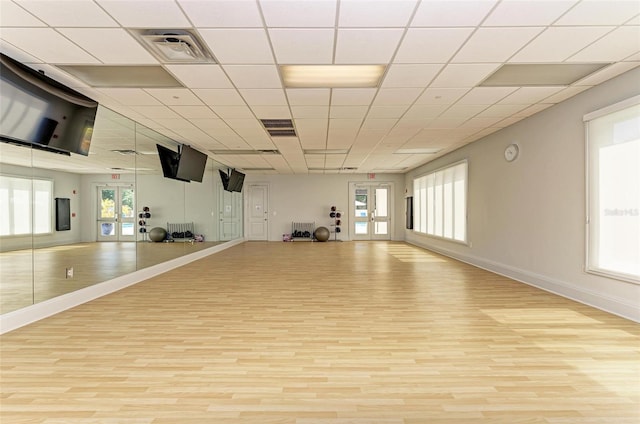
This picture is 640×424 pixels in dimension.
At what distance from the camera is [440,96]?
14.6 feet

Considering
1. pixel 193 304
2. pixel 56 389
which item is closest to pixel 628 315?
pixel 193 304

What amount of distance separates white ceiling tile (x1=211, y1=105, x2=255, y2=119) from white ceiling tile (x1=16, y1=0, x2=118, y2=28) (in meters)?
2.11

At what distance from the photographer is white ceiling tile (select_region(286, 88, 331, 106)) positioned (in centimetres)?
415

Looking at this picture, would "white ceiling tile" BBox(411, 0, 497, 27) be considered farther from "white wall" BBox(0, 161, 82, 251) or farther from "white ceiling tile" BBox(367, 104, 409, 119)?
"white wall" BBox(0, 161, 82, 251)

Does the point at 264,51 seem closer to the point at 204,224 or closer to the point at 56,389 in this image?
the point at 56,389

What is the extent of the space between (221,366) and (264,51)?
2.95m

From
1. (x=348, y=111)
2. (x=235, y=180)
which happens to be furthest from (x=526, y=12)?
(x=235, y=180)

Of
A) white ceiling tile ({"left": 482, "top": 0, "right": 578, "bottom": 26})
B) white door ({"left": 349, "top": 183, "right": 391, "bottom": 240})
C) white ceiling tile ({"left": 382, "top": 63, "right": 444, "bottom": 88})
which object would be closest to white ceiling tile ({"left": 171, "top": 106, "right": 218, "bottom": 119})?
white ceiling tile ({"left": 382, "top": 63, "right": 444, "bottom": 88})

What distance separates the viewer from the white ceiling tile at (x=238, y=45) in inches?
113

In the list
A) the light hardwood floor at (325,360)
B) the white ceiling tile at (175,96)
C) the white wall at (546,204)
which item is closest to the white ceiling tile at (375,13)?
the white ceiling tile at (175,96)

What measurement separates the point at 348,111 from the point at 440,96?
53.7 inches

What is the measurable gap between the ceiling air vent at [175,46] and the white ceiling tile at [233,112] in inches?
58.0

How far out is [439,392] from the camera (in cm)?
222

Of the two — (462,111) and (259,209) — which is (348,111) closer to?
(462,111)
